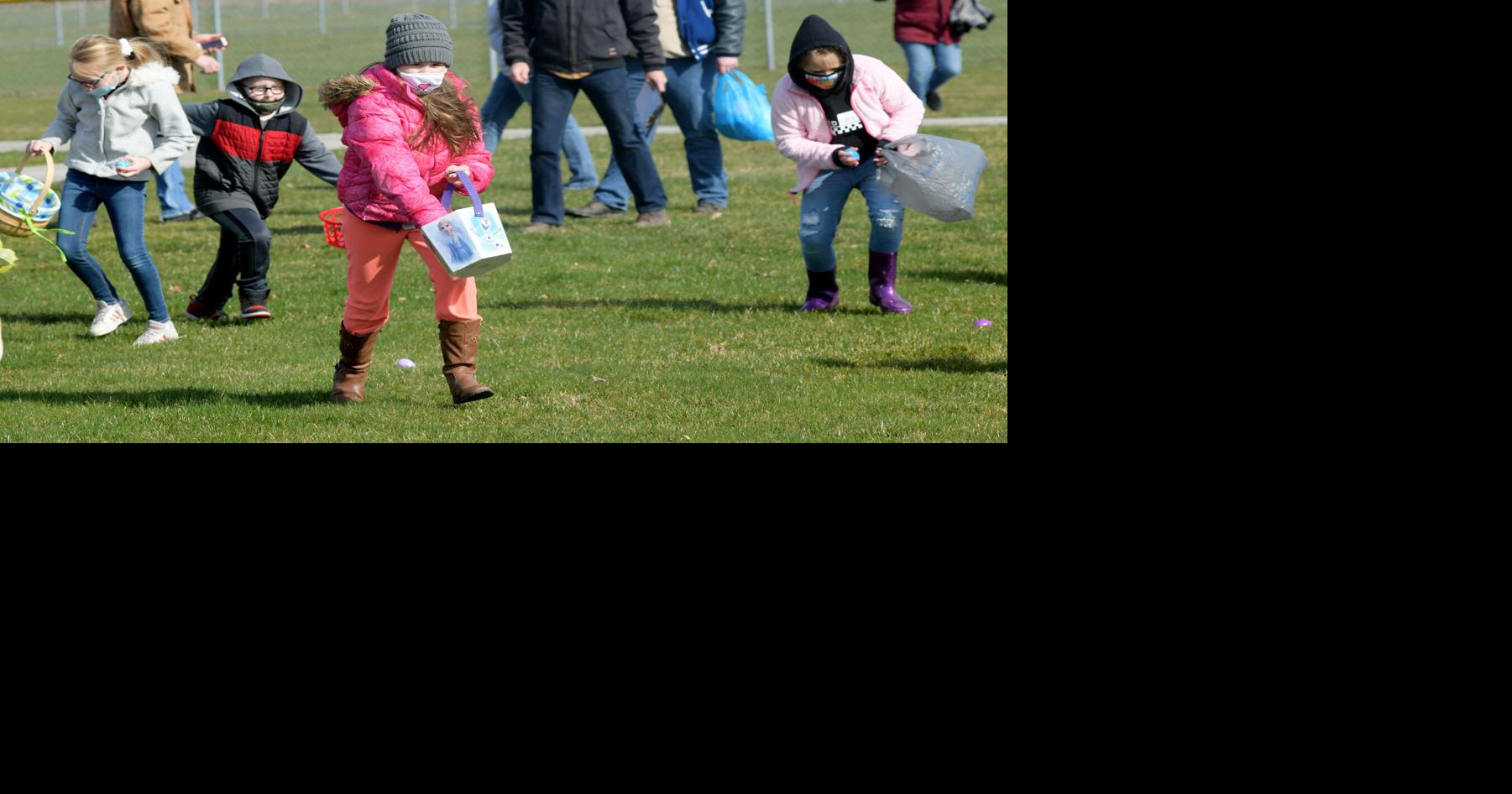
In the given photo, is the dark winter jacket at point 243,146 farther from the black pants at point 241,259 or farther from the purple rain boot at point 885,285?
the purple rain boot at point 885,285

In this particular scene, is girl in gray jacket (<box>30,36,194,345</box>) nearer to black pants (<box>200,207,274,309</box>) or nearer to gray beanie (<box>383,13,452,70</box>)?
black pants (<box>200,207,274,309</box>)

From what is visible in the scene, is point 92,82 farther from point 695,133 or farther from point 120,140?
point 695,133

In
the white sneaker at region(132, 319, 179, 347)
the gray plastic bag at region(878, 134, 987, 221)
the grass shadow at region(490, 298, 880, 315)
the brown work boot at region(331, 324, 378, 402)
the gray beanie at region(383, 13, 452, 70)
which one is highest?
the gray beanie at region(383, 13, 452, 70)

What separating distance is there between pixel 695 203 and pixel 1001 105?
7.84 m

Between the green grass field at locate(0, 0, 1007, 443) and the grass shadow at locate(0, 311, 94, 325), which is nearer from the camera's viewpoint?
the green grass field at locate(0, 0, 1007, 443)

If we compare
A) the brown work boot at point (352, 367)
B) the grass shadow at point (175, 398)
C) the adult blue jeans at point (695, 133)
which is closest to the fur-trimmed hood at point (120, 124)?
the grass shadow at point (175, 398)

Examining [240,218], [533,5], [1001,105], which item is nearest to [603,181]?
[533,5]

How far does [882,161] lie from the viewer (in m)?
7.64

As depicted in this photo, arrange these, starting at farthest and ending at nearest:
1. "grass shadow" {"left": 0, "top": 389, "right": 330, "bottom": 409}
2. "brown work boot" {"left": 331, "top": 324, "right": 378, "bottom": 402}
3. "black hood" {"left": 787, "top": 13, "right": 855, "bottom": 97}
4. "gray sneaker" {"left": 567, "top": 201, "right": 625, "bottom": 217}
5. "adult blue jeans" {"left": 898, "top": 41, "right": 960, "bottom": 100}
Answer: "adult blue jeans" {"left": 898, "top": 41, "right": 960, "bottom": 100}
"gray sneaker" {"left": 567, "top": 201, "right": 625, "bottom": 217}
"black hood" {"left": 787, "top": 13, "right": 855, "bottom": 97}
"grass shadow" {"left": 0, "top": 389, "right": 330, "bottom": 409}
"brown work boot" {"left": 331, "top": 324, "right": 378, "bottom": 402}

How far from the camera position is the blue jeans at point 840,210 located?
7.82m

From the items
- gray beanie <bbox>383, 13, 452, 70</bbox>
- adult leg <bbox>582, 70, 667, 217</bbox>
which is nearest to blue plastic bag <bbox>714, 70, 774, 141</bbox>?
adult leg <bbox>582, 70, 667, 217</bbox>

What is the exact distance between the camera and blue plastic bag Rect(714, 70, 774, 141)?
10680 mm

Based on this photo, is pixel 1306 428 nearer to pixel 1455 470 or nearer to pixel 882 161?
pixel 1455 470

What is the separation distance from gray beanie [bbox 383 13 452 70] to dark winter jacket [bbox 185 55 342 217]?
216 centimetres
